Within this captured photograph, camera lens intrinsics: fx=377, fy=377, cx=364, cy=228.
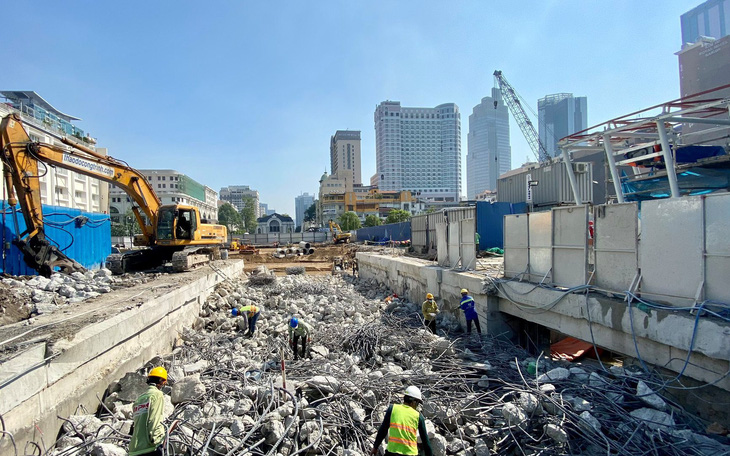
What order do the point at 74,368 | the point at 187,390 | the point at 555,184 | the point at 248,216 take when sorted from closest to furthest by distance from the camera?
the point at 74,368 → the point at 187,390 → the point at 555,184 → the point at 248,216

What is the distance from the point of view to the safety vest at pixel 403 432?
3443mm

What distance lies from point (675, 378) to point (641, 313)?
84 cm

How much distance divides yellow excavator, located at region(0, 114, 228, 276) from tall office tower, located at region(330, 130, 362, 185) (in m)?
144

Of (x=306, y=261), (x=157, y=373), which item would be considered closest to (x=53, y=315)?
(x=157, y=373)

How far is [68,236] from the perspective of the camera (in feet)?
43.5

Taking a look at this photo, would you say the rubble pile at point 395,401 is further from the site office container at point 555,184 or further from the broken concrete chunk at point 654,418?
the site office container at point 555,184

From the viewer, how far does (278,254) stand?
33.1 m

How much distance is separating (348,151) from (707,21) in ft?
534

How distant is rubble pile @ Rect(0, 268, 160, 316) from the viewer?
7852mm

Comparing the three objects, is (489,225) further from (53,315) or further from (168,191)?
(168,191)

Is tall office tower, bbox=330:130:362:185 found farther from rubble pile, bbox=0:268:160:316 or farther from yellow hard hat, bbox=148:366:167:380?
yellow hard hat, bbox=148:366:167:380

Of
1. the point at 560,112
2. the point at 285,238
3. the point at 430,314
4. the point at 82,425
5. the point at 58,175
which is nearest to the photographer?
the point at 82,425

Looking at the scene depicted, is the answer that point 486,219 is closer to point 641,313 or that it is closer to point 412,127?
point 641,313

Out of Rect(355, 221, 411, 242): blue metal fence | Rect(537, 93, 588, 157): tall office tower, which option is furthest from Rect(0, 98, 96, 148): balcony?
Rect(537, 93, 588, 157): tall office tower
